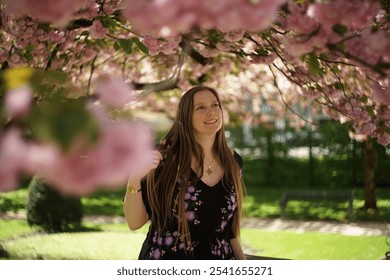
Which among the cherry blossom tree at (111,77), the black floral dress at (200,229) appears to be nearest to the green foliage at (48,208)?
the cherry blossom tree at (111,77)

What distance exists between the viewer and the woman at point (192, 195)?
2828mm

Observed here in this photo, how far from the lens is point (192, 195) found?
9.36 feet

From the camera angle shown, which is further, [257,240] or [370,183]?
[370,183]

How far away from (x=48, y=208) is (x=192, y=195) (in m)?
4.41

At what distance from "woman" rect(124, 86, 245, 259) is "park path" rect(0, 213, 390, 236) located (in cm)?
419

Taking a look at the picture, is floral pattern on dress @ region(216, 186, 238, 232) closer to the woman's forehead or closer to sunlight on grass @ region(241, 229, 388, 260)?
the woman's forehead

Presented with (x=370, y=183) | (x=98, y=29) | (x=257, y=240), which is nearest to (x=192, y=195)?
(x=98, y=29)

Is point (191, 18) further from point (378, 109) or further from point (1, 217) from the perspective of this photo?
point (1, 217)

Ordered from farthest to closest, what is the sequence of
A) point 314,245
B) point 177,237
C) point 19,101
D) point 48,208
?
point 48,208 → point 314,245 → point 177,237 → point 19,101

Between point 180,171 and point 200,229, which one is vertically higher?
point 180,171

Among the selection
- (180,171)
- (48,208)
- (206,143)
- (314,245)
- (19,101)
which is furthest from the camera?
(48,208)

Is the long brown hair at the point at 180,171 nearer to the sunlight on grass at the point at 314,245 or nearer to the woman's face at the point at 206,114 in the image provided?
the woman's face at the point at 206,114

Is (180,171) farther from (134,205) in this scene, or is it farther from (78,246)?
(78,246)

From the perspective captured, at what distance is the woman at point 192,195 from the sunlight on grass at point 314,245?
9.47 ft
